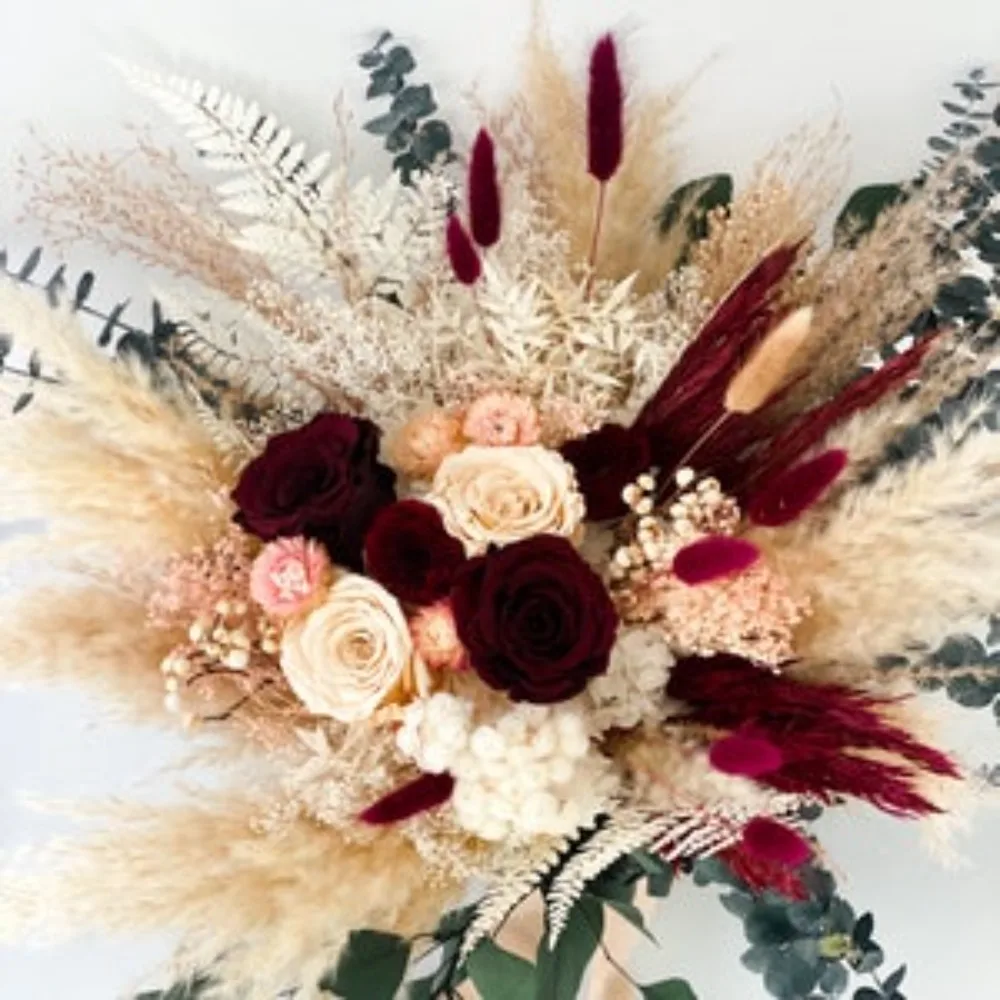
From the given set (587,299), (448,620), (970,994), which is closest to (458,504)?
(448,620)

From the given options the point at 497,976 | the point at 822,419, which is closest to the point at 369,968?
the point at 497,976

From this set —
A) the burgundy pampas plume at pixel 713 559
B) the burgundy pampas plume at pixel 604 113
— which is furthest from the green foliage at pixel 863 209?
the burgundy pampas plume at pixel 713 559

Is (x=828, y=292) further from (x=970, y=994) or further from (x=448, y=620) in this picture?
(x=970, y=994)

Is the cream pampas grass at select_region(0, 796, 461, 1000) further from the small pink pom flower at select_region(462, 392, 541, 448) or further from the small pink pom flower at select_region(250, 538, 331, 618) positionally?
the small pink pom flower at select_region(462, 392, 541, 448)

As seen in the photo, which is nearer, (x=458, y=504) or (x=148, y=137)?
(x=458, y=504)

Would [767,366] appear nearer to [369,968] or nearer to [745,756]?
[745,756]

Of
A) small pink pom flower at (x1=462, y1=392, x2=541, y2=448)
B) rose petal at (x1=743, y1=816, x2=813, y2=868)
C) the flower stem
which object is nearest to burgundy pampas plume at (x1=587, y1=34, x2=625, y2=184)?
the flower stem
